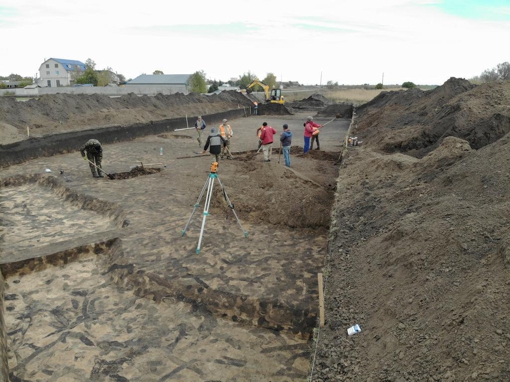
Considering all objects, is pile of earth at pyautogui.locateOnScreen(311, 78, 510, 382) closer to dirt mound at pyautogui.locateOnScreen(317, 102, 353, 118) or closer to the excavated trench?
the excavated trench

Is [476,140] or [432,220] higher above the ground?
[476,140]

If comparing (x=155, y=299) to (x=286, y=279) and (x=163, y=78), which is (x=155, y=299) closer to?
(x=286, y=279)

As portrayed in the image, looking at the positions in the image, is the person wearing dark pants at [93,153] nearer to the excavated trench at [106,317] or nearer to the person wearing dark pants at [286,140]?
the excavated trench at [106,317]

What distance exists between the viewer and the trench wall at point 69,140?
13.2m

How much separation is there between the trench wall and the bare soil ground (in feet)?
24.7

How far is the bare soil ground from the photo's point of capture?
281cm

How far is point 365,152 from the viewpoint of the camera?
476 inches

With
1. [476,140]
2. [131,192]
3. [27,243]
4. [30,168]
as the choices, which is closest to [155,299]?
[27,243]

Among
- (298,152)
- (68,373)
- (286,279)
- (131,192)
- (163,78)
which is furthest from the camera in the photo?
(163,78)

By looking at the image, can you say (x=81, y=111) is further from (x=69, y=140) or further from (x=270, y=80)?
(x=270, y=80)

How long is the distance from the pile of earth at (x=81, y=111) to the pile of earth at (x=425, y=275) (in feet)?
44.7

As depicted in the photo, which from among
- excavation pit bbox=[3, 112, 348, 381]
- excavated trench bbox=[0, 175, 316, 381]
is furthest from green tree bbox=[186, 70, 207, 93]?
excavated trench bbox=[0, 175, 316, 381]

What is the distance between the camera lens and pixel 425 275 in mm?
3738

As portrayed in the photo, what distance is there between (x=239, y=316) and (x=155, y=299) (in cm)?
133
